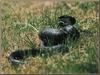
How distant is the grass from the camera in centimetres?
302

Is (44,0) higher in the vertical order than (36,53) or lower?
higher

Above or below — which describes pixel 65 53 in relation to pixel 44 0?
below

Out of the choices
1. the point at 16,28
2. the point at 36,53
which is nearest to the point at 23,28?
the point at 16,28

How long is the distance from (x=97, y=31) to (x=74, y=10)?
0.34 meters

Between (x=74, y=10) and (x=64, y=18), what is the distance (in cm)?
18

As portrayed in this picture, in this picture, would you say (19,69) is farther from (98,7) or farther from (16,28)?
(98,7)

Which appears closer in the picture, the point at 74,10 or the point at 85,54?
the point at 85,54

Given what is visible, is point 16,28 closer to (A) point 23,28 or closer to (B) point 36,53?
(A) point 23,28

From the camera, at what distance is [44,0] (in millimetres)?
3436

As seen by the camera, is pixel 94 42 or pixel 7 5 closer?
pixel 94 42

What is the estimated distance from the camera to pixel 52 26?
3.26 metres

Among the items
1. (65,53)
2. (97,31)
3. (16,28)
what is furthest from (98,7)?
(16,28)

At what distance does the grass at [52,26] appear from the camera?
9.89ft

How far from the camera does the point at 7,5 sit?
11.1 feet
